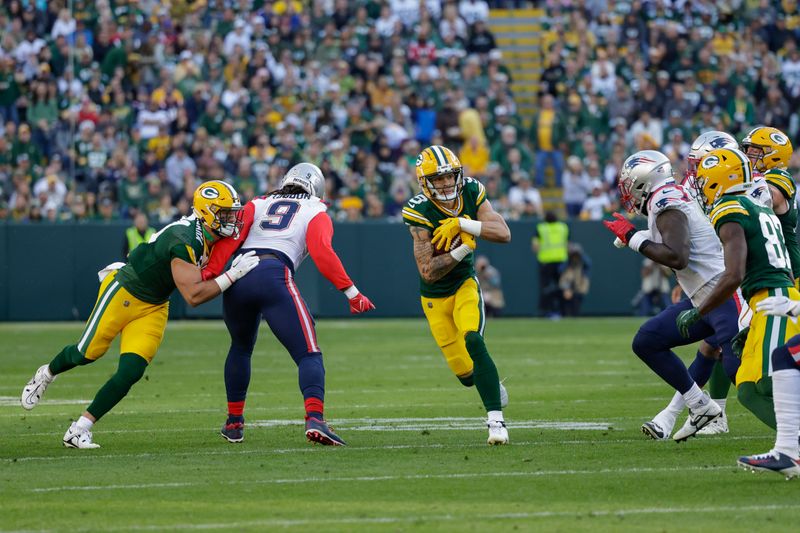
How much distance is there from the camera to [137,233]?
66.5ft

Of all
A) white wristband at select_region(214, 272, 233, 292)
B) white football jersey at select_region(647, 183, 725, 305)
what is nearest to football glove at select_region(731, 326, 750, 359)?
white football jersey at select_region(647, 183, 725, 305)

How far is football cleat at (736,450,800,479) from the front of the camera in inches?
266

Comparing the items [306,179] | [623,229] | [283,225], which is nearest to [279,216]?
[283,225]

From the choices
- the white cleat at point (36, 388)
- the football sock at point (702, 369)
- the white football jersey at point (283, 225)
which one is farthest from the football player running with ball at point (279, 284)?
the football sock at point (702, 369)

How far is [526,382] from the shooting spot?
1259 centimetres

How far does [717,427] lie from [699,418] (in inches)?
22.5

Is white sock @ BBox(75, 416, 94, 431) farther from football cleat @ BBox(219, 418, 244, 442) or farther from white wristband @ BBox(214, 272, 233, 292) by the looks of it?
white wristband @ BBox(214, 272, 233, 292)

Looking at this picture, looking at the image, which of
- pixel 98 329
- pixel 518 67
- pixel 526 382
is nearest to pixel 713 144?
pixel 98 329

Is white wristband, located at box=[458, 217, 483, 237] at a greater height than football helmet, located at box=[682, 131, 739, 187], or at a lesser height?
lesser

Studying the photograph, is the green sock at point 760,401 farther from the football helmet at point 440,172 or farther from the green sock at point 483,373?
the football helmet at point 440,172

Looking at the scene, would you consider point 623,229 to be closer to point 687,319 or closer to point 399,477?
point 687,319

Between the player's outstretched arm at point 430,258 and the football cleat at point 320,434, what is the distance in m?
1.22

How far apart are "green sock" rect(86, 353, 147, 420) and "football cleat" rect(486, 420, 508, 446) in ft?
6.72

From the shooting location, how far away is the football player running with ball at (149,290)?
843 centimetres
